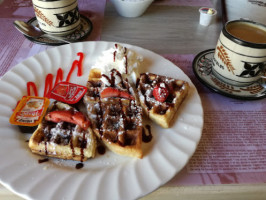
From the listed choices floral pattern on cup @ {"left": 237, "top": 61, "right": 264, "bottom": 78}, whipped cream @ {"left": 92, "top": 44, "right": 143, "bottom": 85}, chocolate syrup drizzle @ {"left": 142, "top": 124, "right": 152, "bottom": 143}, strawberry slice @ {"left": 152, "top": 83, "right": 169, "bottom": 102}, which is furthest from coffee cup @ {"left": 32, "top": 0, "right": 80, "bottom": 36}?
floral pattern on cup @ {"left": 237, "top": 61, "right": 264, "bottom": 78}

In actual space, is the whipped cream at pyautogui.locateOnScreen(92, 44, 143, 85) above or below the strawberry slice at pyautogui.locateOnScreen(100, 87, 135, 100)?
above

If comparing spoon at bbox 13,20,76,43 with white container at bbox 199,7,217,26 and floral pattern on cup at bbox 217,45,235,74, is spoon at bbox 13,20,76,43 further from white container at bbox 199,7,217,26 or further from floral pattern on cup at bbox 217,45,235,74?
white container at bbox 199,7,217,26

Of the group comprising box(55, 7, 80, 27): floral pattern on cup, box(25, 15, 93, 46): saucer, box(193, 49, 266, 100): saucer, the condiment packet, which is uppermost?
box(55, 7, 80, 27): floral pattern on cup

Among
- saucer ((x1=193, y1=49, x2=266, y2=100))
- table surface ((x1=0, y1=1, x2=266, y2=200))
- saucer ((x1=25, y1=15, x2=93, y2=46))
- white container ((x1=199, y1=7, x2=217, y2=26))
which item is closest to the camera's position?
saucer ((x1=193, y1=49, x2=266, y2=100))

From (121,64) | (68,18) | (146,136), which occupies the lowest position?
(146,136)

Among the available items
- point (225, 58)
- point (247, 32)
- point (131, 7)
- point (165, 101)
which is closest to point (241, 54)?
point (225, 58)

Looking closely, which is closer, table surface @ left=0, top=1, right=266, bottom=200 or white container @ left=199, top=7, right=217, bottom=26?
table surface @ left=0, top=1, right=266, bottom=200

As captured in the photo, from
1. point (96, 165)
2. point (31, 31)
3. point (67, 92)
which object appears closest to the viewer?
point (96, 165)

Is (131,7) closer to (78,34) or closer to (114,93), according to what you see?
(78,34)
